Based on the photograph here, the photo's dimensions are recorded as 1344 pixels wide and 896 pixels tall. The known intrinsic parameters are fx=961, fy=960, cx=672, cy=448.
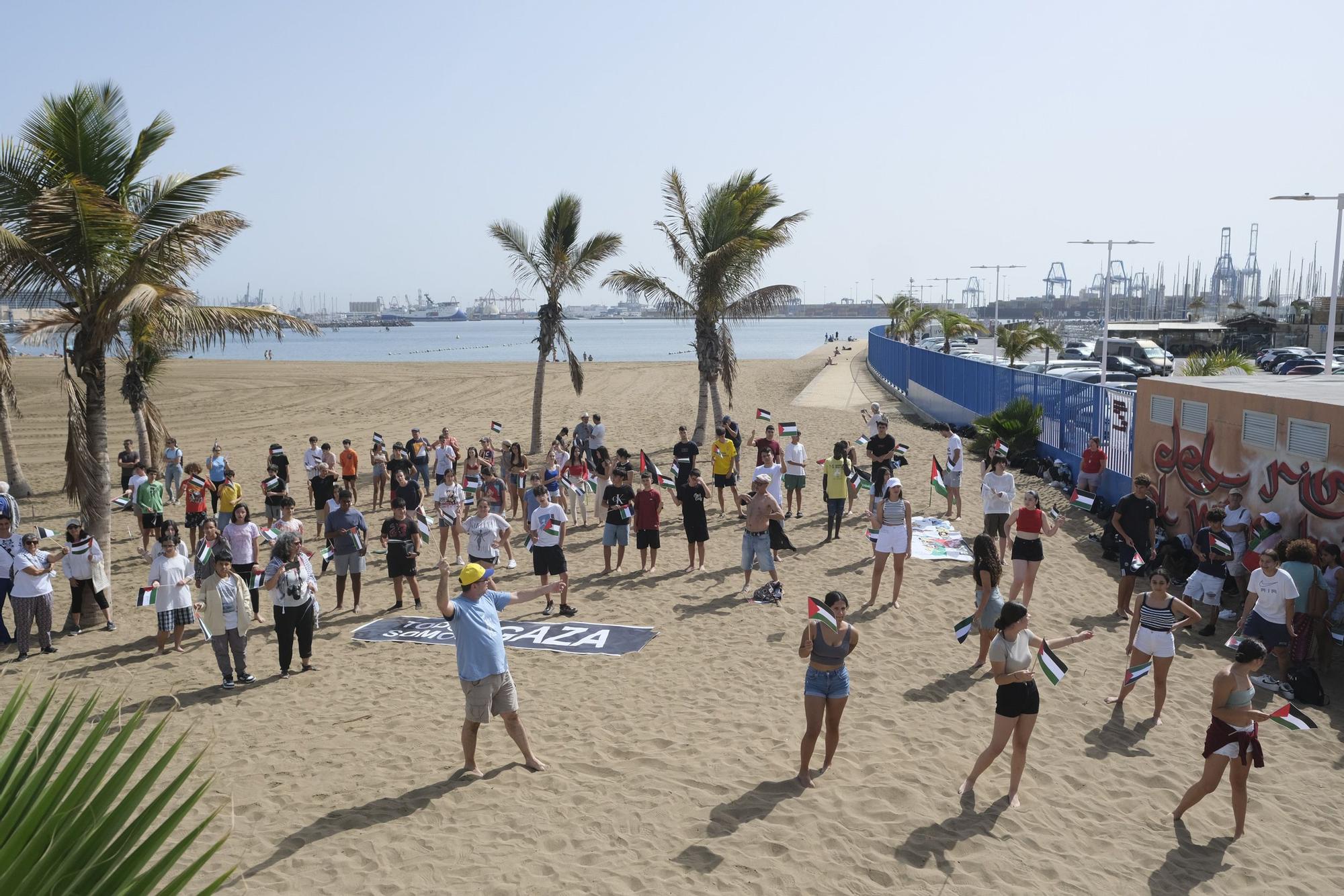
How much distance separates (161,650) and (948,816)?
7901 millimetres

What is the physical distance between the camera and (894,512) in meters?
10.3

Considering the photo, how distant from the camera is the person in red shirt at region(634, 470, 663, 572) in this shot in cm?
1198

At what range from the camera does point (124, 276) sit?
10.9 m

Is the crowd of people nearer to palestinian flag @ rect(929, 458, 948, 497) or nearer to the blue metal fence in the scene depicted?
palestinian flag @ rect(929, 458, 948, 497)

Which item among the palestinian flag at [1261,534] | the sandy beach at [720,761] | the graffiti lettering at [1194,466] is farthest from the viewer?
the graffiti lettering at [1194,466]

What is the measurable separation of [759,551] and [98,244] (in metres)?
8.05

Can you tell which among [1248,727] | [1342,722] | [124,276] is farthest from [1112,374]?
[124,276]

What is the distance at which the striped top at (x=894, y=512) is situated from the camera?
10273 millimetres

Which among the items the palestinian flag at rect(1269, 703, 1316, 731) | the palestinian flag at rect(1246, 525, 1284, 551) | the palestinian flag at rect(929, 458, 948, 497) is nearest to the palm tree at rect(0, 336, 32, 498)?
the palestinian flag at rect(929, 458, 948, 497)

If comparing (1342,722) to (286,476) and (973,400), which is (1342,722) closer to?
(286,476)

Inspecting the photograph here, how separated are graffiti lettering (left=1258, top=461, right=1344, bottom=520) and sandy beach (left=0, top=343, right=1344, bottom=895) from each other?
64.3 inches

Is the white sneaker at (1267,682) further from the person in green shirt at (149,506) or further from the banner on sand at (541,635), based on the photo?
the person in green shirt at (149,506)

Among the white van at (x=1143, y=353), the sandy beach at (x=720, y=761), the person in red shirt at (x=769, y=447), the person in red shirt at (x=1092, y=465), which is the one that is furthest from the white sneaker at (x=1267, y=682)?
the white van at (x=1143, y=353)

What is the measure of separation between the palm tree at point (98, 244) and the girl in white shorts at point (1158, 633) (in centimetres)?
973
